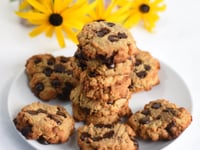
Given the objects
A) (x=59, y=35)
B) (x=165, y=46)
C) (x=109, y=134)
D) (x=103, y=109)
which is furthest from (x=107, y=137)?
(x=165, y=46)

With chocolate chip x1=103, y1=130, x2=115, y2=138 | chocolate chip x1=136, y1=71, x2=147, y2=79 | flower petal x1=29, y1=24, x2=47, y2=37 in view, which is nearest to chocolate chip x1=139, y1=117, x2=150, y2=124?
chocolate chip x1=103, y1=130, x2=115, y2=138

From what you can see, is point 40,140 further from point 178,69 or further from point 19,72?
point 178,69

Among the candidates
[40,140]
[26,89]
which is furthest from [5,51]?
[40,140]

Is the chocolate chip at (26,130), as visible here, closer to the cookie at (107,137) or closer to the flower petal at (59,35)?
the cookie at (107,137)

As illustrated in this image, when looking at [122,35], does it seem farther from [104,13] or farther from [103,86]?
[104,13]

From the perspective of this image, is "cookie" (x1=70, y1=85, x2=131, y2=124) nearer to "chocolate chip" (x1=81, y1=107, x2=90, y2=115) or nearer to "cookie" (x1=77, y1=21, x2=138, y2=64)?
"chocolate chip" (x1=81, y1=107, x2=90, y2=115)

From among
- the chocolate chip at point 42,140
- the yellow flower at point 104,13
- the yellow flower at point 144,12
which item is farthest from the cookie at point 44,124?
the yellow flower at point 144,12
